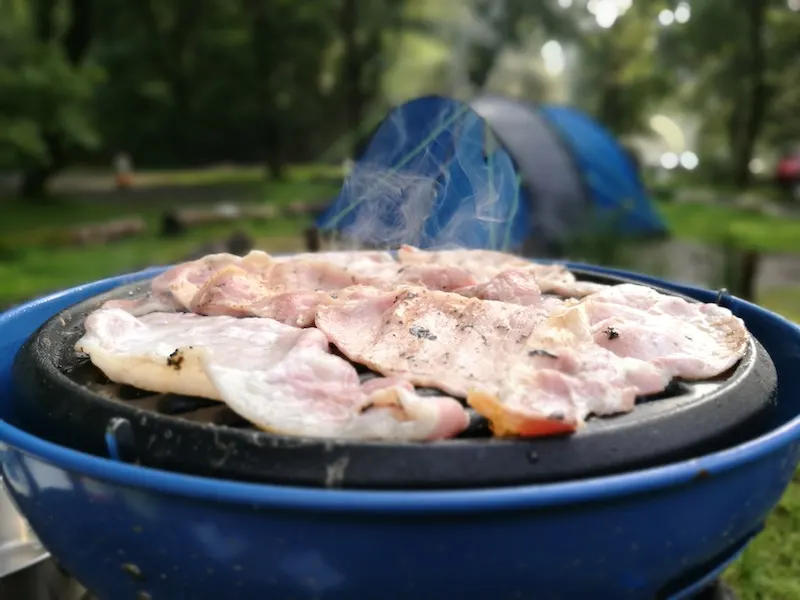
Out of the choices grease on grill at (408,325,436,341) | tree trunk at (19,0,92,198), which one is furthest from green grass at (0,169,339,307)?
grease on grill at (408,325,436,341)

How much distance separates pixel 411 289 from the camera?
1.84 metres

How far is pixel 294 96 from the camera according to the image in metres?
20.0

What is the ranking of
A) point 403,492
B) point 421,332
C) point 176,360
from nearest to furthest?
1. point 403,492
2. point 176,360
3. point 421,332

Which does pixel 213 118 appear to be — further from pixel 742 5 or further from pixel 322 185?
pixel 742 5

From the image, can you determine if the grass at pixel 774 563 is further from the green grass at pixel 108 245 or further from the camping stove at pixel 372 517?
the green grass at pixel 108 245

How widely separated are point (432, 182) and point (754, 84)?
17.8m

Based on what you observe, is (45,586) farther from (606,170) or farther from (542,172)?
(606,170)

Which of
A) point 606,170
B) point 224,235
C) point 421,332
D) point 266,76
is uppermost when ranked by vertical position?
point 421,332

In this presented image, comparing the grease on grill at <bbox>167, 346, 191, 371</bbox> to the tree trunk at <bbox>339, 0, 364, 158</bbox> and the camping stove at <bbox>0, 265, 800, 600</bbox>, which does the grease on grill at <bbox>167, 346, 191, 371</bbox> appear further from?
the tree trunk at <bbox>339, 0, 364, 158</bbox>

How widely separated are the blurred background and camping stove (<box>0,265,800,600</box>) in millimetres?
7497

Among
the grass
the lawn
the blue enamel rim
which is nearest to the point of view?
the blue enamel rim

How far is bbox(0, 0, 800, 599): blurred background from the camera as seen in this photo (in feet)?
31.1

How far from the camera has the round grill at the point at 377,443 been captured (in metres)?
1.18

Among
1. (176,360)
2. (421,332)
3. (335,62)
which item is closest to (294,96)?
(335,62)
